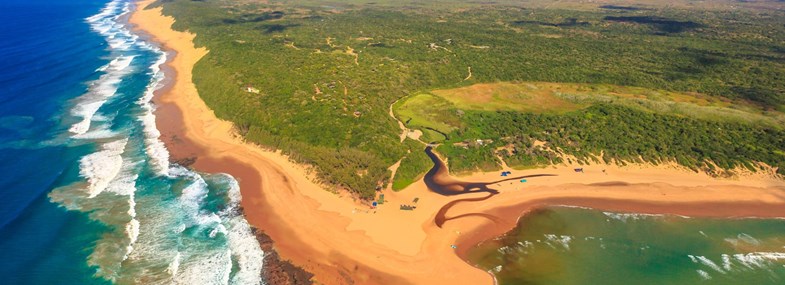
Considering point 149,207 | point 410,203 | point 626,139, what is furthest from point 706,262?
point 149,207

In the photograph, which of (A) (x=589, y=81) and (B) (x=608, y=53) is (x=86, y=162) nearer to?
(A) (x=589, y=81)

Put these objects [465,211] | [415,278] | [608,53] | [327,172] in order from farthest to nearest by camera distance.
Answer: [608,53]
[327,172]
[465,211]
[415,278]

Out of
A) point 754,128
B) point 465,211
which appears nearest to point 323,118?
point 465,211

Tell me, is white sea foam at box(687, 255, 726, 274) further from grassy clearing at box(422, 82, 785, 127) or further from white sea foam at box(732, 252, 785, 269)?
grassy clearing at box(422, 82, 785, 127)

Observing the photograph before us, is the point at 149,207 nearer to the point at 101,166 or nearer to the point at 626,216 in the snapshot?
the point at 101,166

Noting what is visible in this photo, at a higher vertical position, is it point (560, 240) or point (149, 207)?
point (560, 240)
